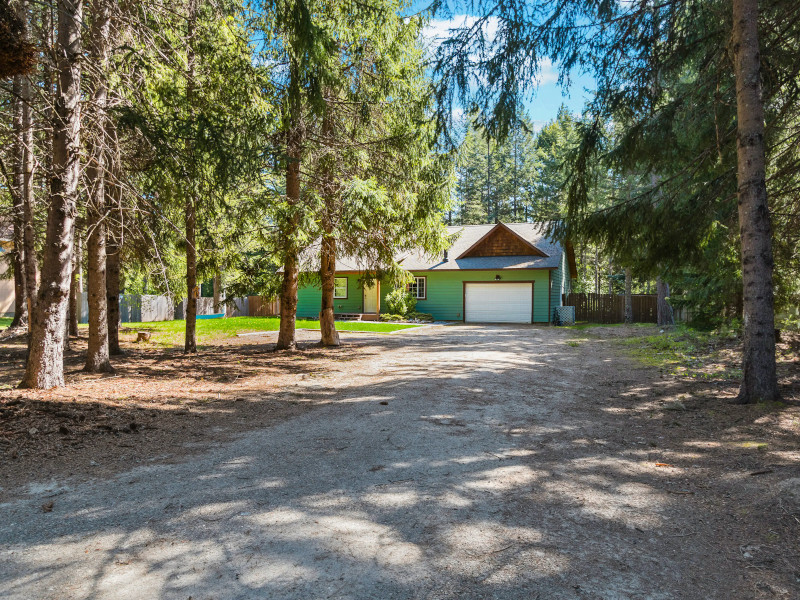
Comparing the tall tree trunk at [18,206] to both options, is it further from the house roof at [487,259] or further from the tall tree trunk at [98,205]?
the house roof at [487,259]

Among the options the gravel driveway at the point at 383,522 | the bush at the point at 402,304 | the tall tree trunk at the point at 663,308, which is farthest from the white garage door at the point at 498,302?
the gravel driveway at the point at 383,522

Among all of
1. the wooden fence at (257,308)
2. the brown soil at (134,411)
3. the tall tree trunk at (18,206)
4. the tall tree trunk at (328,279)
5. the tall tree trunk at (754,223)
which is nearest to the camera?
the brown soil at (134,411)

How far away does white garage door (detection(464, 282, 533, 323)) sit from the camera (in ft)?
79.5

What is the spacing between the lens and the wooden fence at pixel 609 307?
25.4m

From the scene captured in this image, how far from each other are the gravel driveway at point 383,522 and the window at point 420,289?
67.7 feet

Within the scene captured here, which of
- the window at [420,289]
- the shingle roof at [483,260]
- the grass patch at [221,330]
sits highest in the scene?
the shingle roof at [483,260]

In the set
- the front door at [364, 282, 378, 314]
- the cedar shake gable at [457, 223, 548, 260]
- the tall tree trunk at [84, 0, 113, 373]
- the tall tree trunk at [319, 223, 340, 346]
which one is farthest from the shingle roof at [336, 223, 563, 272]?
the tall tree trunk at [84, 0, 113, 373]

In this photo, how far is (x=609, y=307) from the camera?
84.1 ft

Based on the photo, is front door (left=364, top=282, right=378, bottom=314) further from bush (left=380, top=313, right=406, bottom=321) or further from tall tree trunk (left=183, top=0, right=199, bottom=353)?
tall tree trunk (left=183, top=0, right=199, bottom=353)

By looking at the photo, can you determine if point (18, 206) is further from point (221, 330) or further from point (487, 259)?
point (487, 259)

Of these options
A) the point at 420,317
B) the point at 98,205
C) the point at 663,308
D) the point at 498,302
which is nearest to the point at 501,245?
the point at 498,302

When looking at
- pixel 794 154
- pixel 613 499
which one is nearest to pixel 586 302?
pixel 794 154

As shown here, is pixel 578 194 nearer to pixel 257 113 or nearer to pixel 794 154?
pixel 794 154

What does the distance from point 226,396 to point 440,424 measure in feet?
11.1
